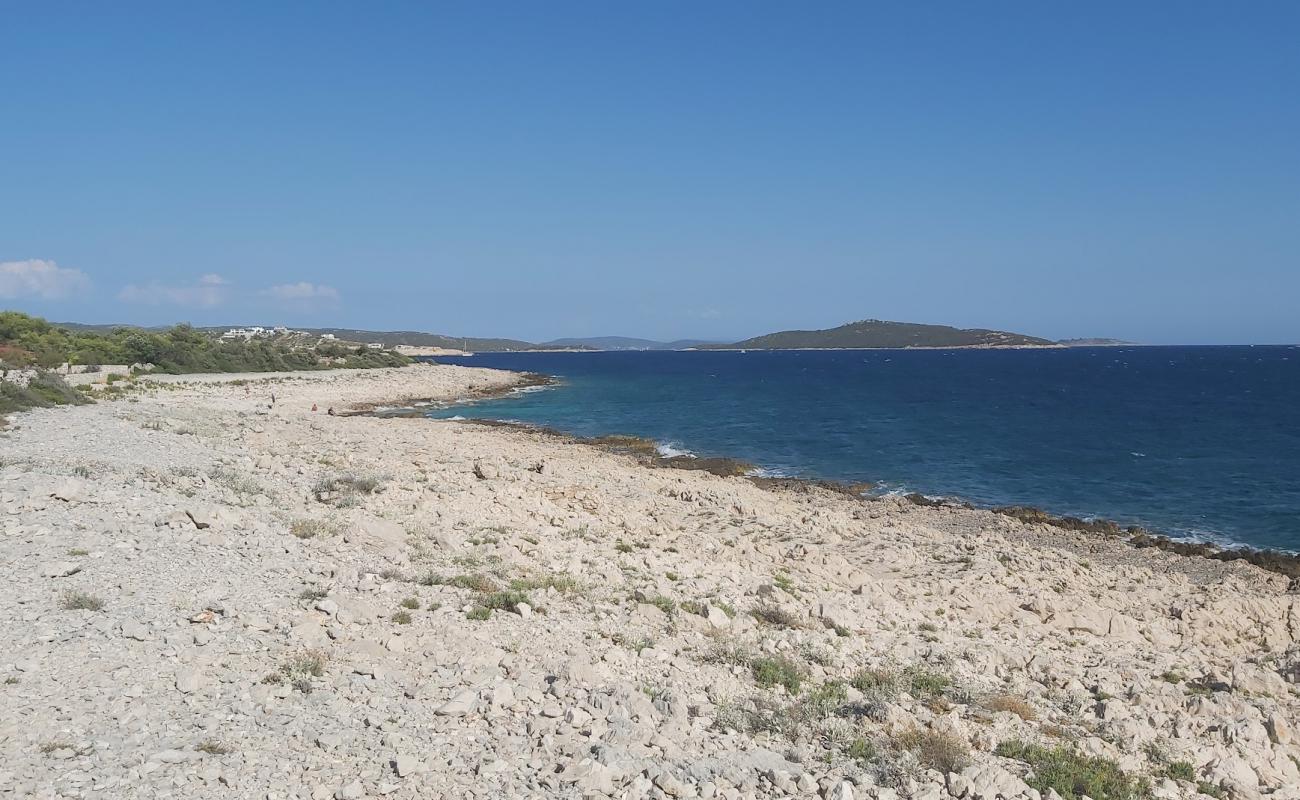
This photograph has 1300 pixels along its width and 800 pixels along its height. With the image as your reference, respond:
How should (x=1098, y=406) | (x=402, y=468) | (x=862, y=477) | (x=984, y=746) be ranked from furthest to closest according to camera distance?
(x=1098, y=406) < (x=862, y=477) < (x=402, y=468) < (x=984, y=746)

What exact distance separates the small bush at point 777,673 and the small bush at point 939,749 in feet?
4.91

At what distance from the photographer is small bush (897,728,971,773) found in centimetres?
722

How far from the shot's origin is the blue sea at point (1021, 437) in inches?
1067

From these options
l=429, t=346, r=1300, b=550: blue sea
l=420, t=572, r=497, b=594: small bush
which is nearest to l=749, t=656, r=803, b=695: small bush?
l=420, t=572, r=497, b=594: small bush

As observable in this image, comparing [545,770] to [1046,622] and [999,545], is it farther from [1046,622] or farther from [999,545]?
[999,545]

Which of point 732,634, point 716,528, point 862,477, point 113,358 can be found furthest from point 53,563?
point 113,358

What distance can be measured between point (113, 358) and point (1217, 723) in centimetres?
7496

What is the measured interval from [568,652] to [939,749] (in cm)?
427

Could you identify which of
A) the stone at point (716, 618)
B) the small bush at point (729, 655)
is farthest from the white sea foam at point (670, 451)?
the small bush at point (729, 655)

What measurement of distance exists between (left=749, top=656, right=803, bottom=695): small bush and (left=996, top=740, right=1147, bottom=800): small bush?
2.24m

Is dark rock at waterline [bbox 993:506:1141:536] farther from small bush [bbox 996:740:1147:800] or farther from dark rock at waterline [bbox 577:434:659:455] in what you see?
small bush [bbox 996:740:1147:800]

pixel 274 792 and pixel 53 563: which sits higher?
pixel 53 563

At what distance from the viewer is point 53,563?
10.2 metres

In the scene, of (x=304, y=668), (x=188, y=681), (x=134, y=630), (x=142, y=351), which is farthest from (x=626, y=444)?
(x=142, y=351)
